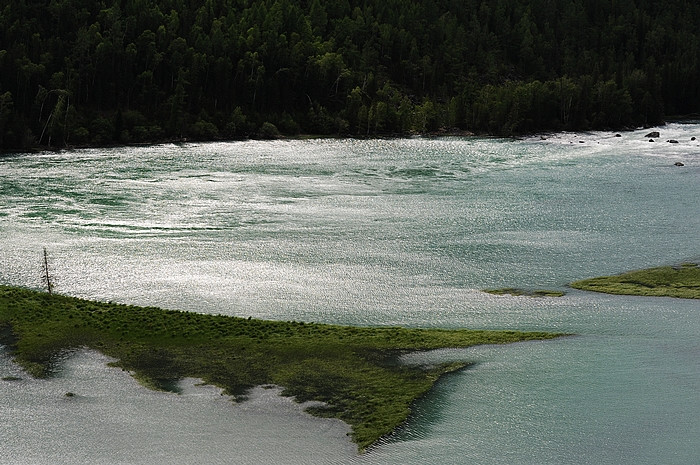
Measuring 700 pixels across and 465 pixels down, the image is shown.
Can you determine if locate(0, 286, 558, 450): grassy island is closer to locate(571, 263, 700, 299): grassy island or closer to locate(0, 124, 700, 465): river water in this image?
locate(0, 124, 700, 465): river water

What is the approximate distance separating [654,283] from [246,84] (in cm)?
10561

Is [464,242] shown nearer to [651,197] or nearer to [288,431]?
[651,197]

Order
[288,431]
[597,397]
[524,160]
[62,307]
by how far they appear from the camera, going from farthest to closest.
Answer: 1. [524,160]
2. [62,307]
3. [597,397]
4. [288,431]

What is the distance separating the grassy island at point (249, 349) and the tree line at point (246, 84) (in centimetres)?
7844

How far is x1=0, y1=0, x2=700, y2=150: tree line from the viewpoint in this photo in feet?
419

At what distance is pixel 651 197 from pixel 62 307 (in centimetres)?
5785

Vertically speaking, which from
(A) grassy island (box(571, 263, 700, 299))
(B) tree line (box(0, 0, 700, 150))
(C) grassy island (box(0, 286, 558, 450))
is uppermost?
(B) tree line (box(0, 0, 700, 150))

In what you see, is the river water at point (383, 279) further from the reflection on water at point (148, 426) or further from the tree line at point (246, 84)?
the tree line at point (246, 84)

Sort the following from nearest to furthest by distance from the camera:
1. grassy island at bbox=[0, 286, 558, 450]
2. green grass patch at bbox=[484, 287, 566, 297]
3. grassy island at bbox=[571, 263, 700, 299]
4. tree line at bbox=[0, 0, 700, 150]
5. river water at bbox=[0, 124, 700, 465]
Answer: river water at bbox=[0, 124, 700, 465], grassy island at bbox=[0, 286, 558, 450], green grass patch at bbox=[484, 287, 566, 297], grassy island at bbox=[571, 263, 700, 299], tree line at bbox=[0, 0, 700, 150]

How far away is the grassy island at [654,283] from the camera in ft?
164

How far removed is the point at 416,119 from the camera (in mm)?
153625

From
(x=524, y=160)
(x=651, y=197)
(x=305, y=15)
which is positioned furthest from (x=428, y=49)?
(x=651, y=197)

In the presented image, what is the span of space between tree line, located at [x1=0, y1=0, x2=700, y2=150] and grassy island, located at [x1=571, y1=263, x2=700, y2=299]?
8414 centimetres

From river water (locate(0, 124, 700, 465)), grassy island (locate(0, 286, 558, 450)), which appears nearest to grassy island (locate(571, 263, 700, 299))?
river water (locate(0, 124, 700, 465))
